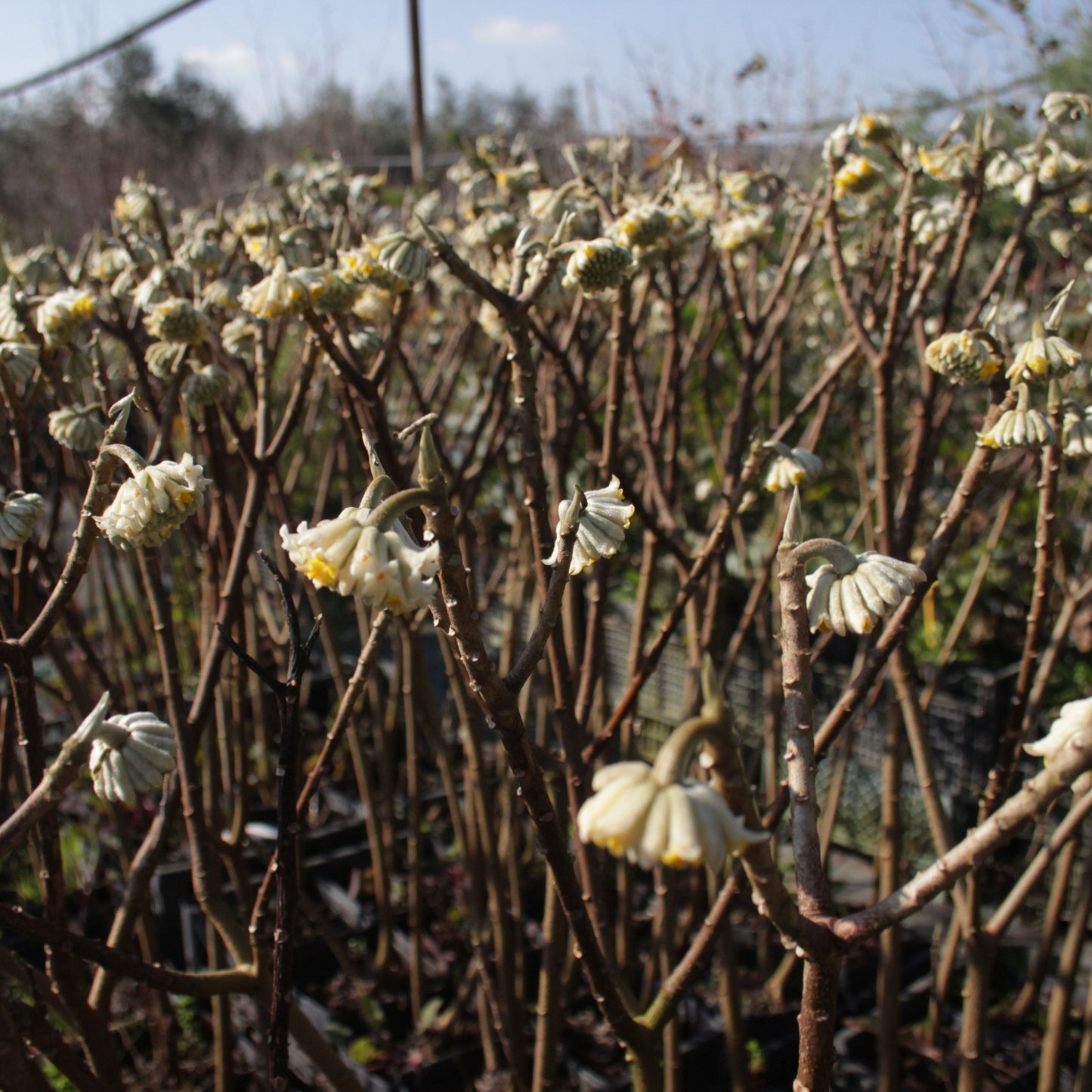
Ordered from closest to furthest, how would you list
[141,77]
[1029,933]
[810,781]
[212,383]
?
[810,781] < [212,383] < [1029,933] < [141,77]

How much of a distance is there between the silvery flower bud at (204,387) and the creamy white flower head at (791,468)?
30.7 inches

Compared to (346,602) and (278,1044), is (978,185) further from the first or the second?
(346,602)


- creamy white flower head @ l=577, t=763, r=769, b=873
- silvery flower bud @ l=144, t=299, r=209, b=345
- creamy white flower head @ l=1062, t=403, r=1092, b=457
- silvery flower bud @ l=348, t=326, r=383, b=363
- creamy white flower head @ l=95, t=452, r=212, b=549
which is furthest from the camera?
silvery flower bud @ l=348, t=326, r=383, b=363

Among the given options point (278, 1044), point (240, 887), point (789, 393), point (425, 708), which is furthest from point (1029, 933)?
point (789, 393)

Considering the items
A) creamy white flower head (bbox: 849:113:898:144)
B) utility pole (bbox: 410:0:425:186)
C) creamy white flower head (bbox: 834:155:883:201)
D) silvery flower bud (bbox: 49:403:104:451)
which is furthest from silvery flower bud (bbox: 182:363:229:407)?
utility pole (bbox: 410:0:425:186)

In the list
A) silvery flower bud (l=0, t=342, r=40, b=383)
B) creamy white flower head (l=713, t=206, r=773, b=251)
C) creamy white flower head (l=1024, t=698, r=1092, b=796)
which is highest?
creamy white flower head (l=713, t=206, r=773, b=251)

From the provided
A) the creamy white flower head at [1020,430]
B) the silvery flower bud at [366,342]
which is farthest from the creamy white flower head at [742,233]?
the creamy white flower head at [1020,430]

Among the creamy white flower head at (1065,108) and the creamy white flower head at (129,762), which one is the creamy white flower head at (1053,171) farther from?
the creamy white flower head at (129,762)

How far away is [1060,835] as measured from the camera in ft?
4.38

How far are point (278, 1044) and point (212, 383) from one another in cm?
87

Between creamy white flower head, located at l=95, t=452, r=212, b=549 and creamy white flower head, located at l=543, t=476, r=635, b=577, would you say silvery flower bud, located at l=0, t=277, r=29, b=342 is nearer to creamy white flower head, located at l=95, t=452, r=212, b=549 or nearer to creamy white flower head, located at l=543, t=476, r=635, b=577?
creamy white flower head, located at l=95, t=452, r=212, b=549

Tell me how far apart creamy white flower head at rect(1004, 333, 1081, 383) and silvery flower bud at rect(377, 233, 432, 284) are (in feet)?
2.38

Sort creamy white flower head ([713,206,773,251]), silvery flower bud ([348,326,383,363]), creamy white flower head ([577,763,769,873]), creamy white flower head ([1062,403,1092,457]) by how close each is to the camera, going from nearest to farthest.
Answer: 1. creamy white flower head ([577,763,769,873])
2. creamy white flower head ([1062,403,1092,457])
3. silvery flower bud ([348,326,383,363])
4. creamy white flower head ([713,206,773,251])

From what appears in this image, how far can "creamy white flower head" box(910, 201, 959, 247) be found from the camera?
1691 millimetres
